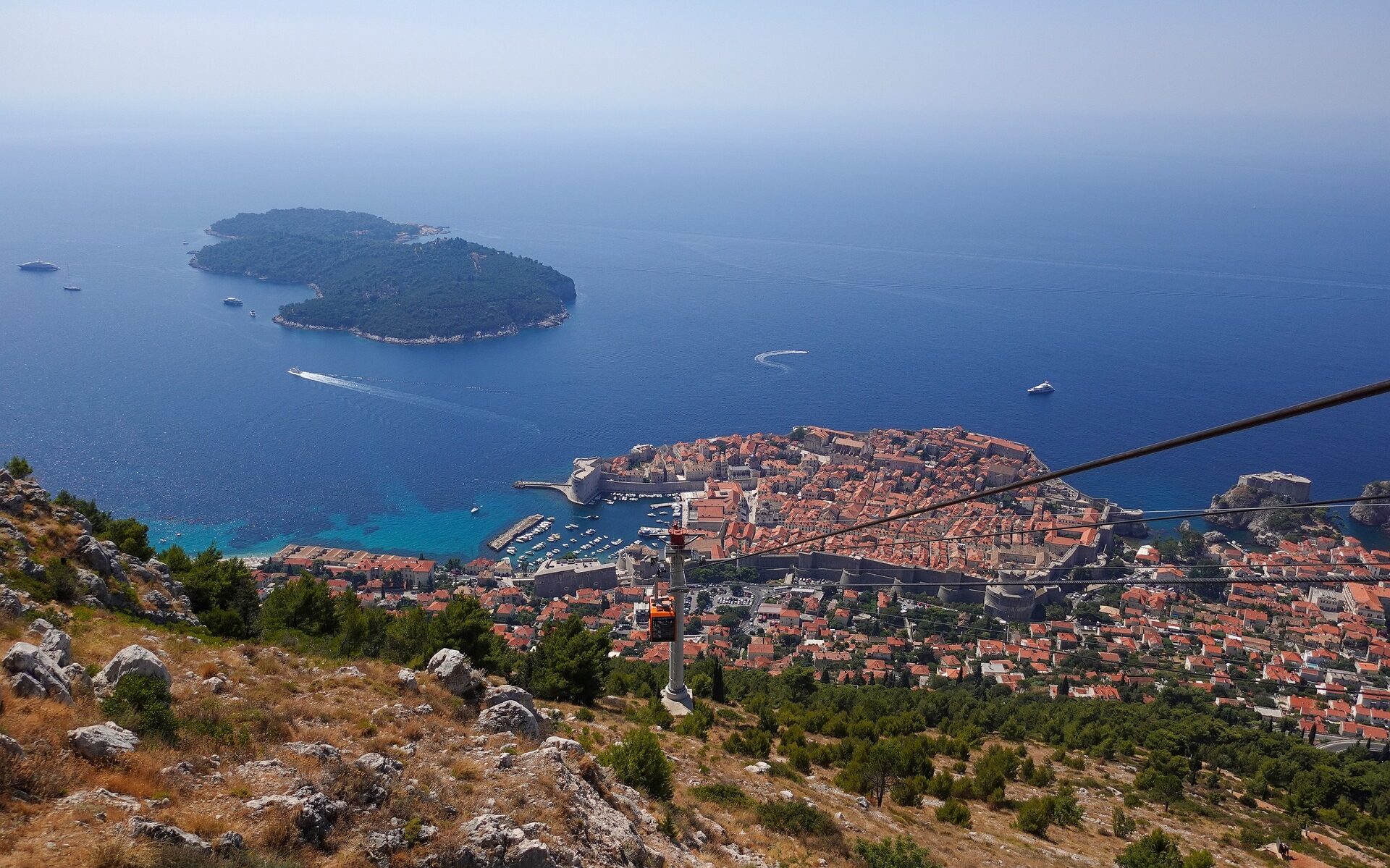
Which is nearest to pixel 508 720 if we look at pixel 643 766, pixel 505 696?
pixel 505 696

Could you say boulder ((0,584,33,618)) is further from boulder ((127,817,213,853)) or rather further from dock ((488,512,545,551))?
dock ((488,512,545,551))

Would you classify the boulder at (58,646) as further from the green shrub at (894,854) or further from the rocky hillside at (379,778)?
the green shrub at (894,854)

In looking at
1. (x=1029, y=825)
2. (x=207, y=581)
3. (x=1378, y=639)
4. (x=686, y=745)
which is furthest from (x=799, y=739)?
(x=1378, y=639)

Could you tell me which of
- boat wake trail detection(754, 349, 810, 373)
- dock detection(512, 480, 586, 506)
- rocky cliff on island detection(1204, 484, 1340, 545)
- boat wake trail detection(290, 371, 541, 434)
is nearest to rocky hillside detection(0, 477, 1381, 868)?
dock detection(512, 480, 586, 506)

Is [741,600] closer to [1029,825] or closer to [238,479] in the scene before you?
[1029,825]

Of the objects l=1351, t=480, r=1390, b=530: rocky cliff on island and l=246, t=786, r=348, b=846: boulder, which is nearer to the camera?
l=246, t=786, r=348, b=846: boulder
